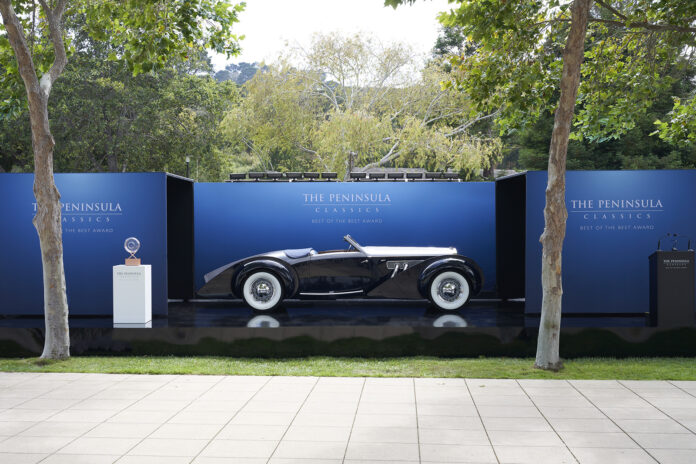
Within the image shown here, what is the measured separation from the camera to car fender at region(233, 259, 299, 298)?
29.8ft

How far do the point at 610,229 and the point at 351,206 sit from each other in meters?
3.78

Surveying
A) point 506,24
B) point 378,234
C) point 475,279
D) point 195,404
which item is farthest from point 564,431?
point 378,234

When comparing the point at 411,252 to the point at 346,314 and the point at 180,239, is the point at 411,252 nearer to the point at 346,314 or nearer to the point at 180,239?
the point at 346,314

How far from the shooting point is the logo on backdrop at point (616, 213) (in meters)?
8.82

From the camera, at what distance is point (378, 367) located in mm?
7375

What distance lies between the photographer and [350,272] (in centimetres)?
914

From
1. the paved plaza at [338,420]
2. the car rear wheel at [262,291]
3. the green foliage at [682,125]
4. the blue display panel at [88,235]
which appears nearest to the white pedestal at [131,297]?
the blue display panel at [88,235]

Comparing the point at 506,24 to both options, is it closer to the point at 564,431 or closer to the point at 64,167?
the point at 564,431

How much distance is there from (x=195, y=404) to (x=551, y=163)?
14.5 ft

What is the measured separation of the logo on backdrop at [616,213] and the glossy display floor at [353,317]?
1.20 meters

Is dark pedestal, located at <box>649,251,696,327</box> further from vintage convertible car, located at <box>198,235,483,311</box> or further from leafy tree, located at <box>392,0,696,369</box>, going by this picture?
vintage convertible car, located at <box>198,235,483,311</box>

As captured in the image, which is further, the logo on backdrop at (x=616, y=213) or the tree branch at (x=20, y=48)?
the logo on backdrop at (x=616, y=213)

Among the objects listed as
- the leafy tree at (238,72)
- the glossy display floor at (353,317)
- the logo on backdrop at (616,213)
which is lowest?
the glossy display floor at (353,317)

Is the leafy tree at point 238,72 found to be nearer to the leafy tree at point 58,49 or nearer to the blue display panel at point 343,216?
the blue display panel at point 343,216
